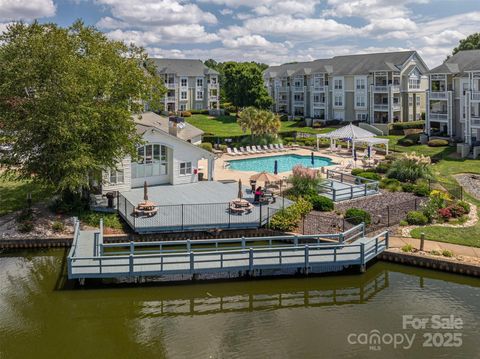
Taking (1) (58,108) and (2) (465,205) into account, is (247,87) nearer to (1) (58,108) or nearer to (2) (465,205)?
(2) (465,205)

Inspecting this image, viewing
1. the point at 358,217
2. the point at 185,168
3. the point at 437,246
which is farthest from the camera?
the point at 185,168

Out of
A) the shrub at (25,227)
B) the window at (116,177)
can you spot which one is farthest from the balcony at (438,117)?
the shrub at (25,227)

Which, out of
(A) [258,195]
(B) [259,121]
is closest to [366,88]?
(B) [259,121]

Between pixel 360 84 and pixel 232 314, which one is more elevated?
pixel 360 84

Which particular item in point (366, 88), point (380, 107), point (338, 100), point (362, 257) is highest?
point (366, 88)

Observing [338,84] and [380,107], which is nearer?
[380,107]

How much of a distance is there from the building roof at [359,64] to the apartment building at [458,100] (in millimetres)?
10290

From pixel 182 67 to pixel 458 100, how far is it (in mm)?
51669

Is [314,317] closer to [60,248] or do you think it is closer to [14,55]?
[60,248]

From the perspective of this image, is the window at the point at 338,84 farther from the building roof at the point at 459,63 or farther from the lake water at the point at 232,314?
the lake water at the point at 232,314

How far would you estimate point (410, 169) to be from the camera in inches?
1342

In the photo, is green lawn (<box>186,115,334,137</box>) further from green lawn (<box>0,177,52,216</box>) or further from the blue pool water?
green lawn (<box>0,177,52,216</box>)

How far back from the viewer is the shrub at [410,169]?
111ft

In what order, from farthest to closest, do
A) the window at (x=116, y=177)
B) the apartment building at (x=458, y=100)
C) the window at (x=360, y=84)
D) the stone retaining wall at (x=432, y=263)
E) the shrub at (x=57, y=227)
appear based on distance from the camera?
the window at (x=360, y=84) < the apartment building at (x=458, y=100) < the window at (x=116, y=177) < the shrub at (x=57, y=227) < the stone retaining wall at (x=432, y=263)
